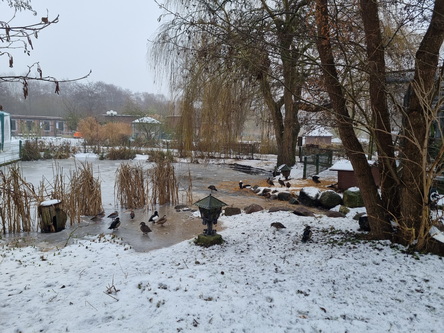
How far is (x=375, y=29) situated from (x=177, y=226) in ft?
12.4

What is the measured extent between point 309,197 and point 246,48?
3.73 m

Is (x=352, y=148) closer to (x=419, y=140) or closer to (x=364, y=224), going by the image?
(x=419, y=140)

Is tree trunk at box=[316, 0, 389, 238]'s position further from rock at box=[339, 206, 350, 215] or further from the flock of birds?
the flock of birds

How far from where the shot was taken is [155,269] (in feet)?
10.3

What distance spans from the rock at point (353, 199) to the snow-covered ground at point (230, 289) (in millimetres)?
2391

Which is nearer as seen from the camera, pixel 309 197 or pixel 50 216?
pixel 50 216

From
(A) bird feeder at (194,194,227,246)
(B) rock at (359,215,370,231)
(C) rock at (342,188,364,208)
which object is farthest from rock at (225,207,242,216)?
(B) rock at (359,215,370,231)

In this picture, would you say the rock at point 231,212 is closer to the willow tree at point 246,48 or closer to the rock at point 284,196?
the rock at point 284,196

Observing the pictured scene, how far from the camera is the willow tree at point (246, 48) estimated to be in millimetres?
3797

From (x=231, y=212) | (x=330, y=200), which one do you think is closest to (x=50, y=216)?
(x=231, y=212)

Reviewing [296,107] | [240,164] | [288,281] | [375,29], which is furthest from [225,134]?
[288,281]

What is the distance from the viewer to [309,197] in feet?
21.6

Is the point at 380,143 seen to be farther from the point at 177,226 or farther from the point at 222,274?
the point at 177,226

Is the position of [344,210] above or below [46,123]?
below
